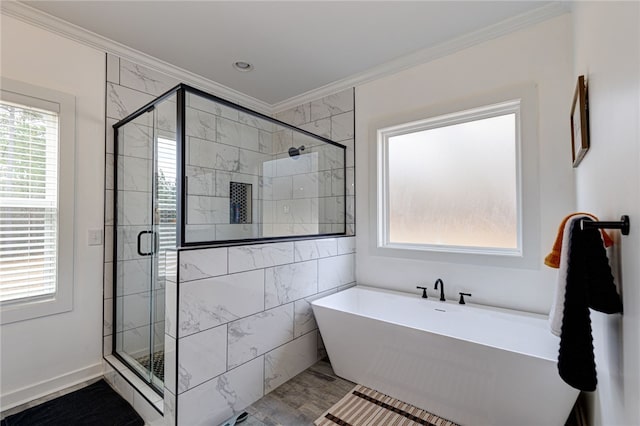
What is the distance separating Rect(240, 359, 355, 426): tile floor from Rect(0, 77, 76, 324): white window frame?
1628 mm

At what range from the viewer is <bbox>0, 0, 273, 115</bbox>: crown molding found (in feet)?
6.66

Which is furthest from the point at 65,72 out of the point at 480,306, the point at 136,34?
the point at 480,306

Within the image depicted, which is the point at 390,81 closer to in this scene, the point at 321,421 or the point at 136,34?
the point at 136,34

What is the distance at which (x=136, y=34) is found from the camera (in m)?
2.34

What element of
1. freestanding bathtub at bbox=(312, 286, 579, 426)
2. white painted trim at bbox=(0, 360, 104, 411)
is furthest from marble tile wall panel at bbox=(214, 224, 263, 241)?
white painted trim at bbox=(0, 360, 104, 411)

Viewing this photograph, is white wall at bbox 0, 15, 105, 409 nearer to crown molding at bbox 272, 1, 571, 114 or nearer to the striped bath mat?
the striped bath mat

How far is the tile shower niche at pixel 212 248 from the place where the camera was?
68.1 inches

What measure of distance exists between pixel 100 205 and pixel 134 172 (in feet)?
1.31

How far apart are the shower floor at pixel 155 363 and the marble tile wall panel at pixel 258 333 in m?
0.43

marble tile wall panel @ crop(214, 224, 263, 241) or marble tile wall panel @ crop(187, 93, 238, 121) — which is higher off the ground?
marble tile wall panel @ crop(187, 93, 238, 121)

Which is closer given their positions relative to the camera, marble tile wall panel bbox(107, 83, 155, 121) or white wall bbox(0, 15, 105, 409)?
white wall bbox(0, 15, 105, 409)

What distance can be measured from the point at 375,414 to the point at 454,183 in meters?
1.92

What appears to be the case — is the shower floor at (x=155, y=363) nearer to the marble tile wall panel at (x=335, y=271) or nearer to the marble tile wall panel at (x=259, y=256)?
the marble tile wall panel at (x=259, y=256)

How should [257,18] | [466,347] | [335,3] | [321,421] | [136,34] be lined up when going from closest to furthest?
[466,347] → [321,421] → [335,3] → [257,18] → [136,34]
